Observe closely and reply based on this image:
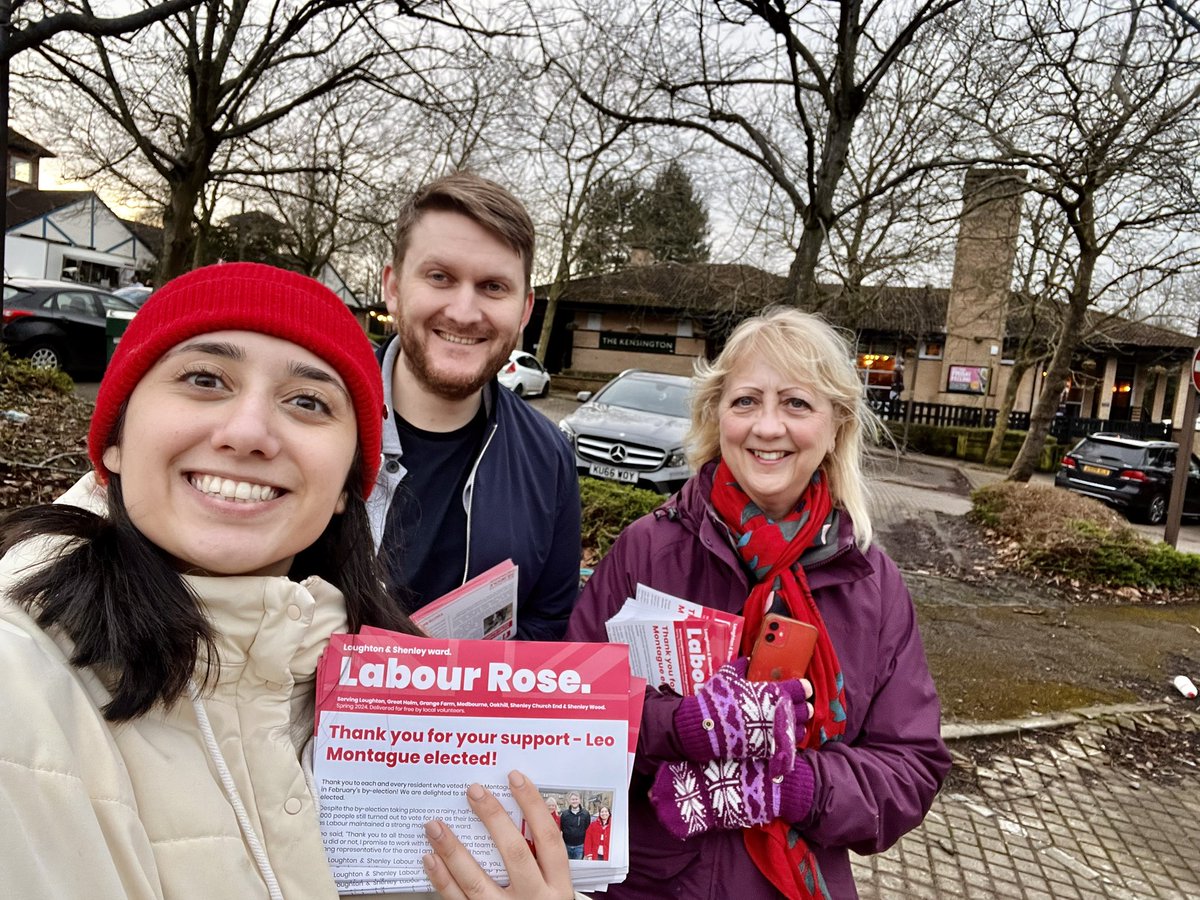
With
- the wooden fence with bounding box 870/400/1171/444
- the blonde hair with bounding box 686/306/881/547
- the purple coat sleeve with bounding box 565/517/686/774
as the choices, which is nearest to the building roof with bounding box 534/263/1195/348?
the wooden fence with bounding box 870/400/1171/444

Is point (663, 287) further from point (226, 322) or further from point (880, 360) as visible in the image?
point (226, 322)

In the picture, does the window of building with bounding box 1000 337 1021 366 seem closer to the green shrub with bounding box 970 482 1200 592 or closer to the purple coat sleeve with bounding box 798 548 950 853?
the green shrub with bounding box 970 482 1200 592

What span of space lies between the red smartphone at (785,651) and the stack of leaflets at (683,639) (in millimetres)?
72

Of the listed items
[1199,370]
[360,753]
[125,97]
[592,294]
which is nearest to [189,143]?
[125,97]

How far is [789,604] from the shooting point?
1.88m

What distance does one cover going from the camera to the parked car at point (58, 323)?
12.9 meters

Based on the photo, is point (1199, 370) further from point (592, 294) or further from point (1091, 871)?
point (592, 294)

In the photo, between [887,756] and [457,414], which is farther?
[457,414]

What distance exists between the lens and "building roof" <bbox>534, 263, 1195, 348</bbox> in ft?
63.4

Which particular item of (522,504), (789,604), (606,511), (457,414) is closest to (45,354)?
(606,511)

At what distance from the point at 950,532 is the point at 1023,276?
1318 centimetres

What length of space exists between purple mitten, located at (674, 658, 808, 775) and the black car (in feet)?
55.3

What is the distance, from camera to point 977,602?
766 centimetres

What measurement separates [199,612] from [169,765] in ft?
0.68
